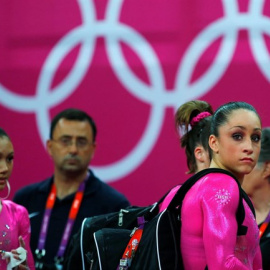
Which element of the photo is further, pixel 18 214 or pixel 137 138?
pixel 137 138

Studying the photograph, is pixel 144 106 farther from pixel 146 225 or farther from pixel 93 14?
pixel 146 225

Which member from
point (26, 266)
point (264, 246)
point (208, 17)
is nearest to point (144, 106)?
point (208, 17)

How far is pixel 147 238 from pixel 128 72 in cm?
358

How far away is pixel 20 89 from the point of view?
7.04 metres

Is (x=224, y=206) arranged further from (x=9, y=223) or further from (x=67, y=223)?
(x=67, y=223)

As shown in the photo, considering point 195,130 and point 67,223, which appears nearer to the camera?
point 195,130

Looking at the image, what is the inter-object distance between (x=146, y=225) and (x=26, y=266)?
0.93 meters

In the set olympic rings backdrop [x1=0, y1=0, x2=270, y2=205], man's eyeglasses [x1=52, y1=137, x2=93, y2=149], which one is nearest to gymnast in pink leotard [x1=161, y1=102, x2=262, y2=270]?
man's eyeglasses [x1=52, y1=137, x2=93, y2=149]

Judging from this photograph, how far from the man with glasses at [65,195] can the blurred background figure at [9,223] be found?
1.14m

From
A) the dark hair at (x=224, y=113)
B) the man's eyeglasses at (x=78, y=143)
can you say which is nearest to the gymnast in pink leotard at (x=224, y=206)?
the dark hair at (x=224, y=113)

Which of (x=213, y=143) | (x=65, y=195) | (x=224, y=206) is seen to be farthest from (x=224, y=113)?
(x=65, y=195)

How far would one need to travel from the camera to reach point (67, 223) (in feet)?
18.4

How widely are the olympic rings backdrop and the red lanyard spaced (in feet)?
3.44

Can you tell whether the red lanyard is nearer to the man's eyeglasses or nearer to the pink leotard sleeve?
the man's eyeglasses
